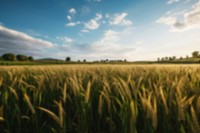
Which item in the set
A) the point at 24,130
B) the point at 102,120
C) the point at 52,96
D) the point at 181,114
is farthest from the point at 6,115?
the point at 181,114

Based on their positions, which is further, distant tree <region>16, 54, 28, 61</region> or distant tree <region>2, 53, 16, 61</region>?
distant tree <region>16, 54, 28, 61</region>

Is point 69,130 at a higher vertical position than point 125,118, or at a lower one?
lower

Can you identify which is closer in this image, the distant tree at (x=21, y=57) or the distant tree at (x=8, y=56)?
the distant tree at (x=8, y=56)

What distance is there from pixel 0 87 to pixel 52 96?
3.38 ft

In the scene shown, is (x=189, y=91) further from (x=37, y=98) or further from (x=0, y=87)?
(x=0, y=87)

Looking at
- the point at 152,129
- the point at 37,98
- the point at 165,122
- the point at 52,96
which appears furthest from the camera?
the point at 52,96

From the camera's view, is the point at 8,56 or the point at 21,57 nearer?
the point at 8,56

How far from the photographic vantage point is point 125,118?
35.8 inches

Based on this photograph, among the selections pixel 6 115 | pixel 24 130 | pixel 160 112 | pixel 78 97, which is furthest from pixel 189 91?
pixel 6 115

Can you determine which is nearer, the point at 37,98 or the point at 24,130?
the point at 24,130

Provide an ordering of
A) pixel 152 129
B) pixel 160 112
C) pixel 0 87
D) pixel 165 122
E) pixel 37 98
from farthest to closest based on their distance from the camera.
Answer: pixel 0 87 < pixel 37 98 < pixel 160 112 < pixel 165 122 < pixel 152 129

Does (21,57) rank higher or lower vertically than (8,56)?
lower

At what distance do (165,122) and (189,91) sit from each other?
2.42 ft

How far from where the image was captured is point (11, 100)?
150cm
